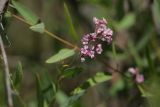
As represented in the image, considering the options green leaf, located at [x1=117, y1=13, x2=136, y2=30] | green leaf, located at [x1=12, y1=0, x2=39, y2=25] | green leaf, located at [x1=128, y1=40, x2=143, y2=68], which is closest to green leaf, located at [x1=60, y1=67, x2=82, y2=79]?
green leaf, located at [x1=12, y1=0, x2=39, y2=25]

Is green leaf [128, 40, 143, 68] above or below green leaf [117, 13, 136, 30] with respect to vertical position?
below

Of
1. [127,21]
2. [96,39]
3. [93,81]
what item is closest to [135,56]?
[127,21]

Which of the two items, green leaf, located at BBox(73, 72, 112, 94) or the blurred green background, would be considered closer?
green leaf, located at BBox(73, 72, 112, 94)

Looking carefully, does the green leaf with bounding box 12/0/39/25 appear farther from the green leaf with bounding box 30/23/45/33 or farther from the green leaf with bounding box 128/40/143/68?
the green leaf with bounding box 128/40/143/68

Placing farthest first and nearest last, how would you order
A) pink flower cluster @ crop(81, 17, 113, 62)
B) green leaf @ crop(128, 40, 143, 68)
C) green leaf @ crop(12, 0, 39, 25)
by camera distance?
1. green leaf @ crop(128, 40, 143, 68)
2. green leaf @ crop(12, 0, 39, 25)
3. pink flower cluster @ crop(81, 17, 113, 62)

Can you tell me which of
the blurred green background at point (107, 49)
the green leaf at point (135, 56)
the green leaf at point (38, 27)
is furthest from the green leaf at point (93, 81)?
the green leaf at point (135, 56)

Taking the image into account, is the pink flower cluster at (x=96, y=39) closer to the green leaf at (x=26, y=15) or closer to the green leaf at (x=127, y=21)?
the green leaf at (x=26, y=15)
